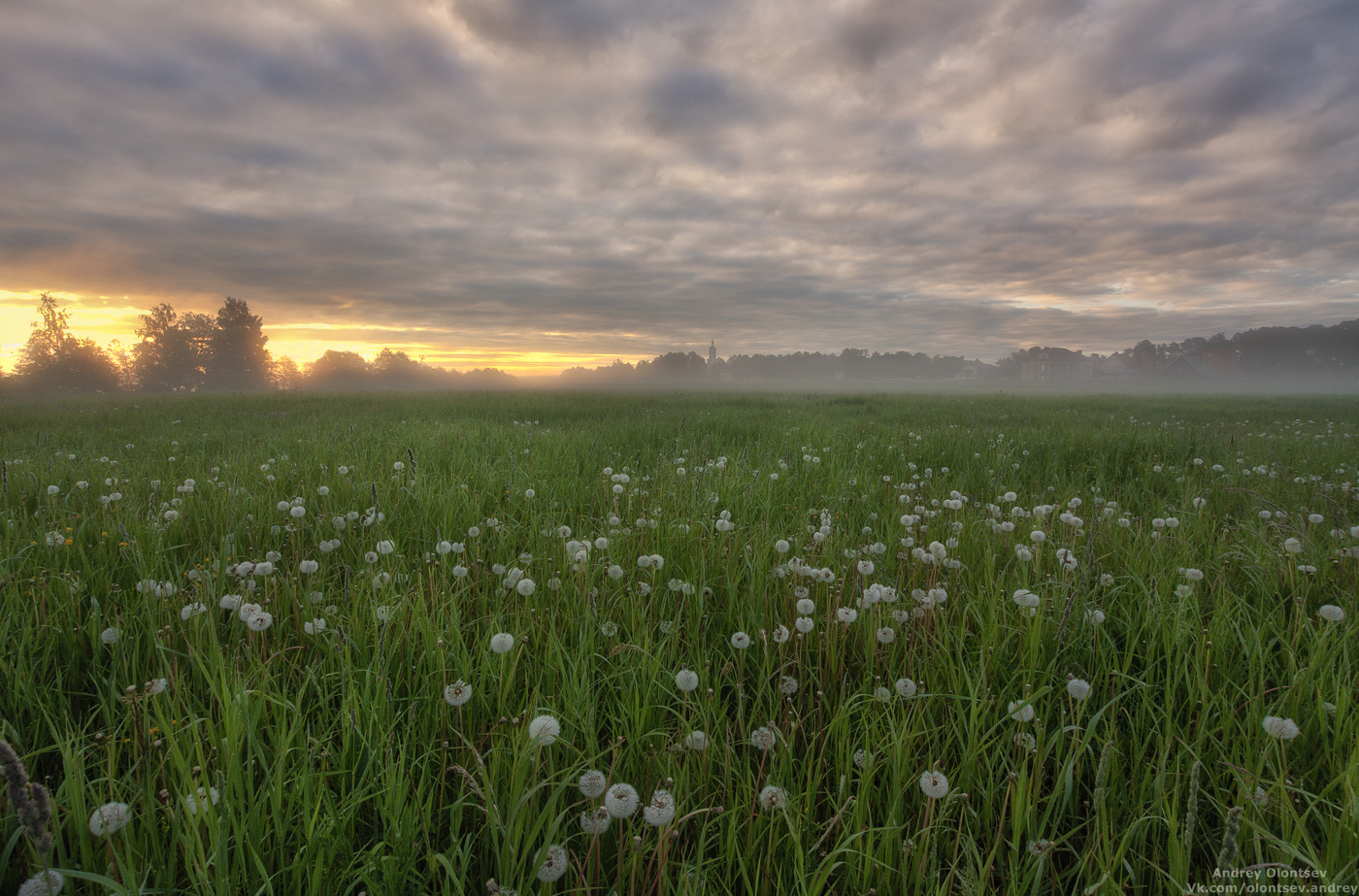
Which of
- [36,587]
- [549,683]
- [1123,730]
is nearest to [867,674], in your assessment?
[1123,730]

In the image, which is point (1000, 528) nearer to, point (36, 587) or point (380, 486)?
point (380, 486)

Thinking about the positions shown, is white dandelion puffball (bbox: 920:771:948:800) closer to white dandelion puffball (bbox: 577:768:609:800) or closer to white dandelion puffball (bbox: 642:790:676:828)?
white dandelion puffball (bbox: 642:790:676:828)

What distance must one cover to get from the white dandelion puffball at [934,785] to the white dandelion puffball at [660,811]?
0.64 meters

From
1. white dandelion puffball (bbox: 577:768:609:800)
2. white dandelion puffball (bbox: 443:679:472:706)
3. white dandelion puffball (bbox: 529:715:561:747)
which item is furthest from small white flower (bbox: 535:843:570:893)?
white dandelion puffball (bbox: 443:679:472:706)

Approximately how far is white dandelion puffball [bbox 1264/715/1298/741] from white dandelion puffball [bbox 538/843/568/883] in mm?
1939

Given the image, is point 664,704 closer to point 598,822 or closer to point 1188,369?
point 598,822

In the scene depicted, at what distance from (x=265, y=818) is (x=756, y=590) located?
1966 millimetres

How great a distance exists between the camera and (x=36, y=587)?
102 inches

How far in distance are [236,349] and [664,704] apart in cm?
9588

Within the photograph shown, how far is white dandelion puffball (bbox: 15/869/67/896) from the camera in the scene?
1001 mm

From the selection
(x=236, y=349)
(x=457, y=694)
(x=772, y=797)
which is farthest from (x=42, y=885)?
(x=236, y=349)

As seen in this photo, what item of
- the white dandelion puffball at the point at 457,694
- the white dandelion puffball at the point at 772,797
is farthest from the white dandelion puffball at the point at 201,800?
the white dandelion puffball at the point at 772,797

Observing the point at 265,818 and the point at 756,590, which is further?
the point at 756,590

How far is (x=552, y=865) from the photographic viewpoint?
47.2 inches
